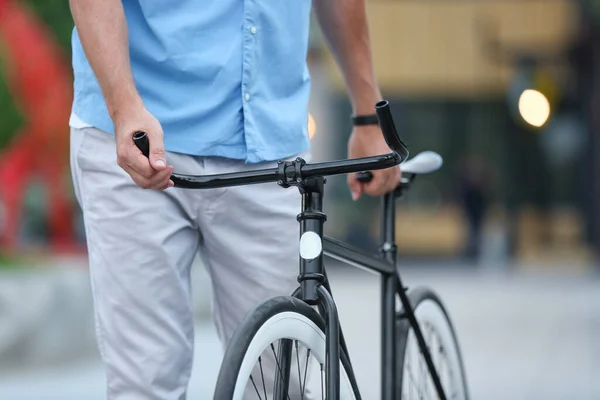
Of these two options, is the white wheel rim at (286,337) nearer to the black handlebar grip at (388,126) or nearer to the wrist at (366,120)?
the black handlebar grip at (388,126)

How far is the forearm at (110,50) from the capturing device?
2281mm

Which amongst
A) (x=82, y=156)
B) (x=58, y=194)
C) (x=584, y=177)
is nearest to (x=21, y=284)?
(x=82, y=156)

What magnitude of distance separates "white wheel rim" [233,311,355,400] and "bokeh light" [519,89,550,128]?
5423 mm

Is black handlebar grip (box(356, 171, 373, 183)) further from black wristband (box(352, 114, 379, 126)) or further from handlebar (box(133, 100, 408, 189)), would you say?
handlebar (box(133, 100, 408, 189))

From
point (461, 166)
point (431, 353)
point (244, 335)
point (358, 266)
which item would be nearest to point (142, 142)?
point (244, 335)

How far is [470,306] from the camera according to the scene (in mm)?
12766

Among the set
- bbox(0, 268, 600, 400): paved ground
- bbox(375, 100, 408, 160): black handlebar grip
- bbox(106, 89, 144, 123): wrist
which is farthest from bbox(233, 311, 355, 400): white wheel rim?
bbox(0, 268, 600, 400): paved ground

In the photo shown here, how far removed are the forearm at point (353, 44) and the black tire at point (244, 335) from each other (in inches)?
32.8

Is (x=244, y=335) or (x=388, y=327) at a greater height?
(x=244, y=335)

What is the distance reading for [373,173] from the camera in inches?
114

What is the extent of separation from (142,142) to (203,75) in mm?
350

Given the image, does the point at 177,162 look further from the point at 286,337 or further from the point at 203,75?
the point at 286,337

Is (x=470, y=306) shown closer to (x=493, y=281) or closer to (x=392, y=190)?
(x=493, y=281)

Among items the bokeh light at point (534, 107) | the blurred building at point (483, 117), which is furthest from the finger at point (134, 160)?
the blurred building at point (483, 117)
